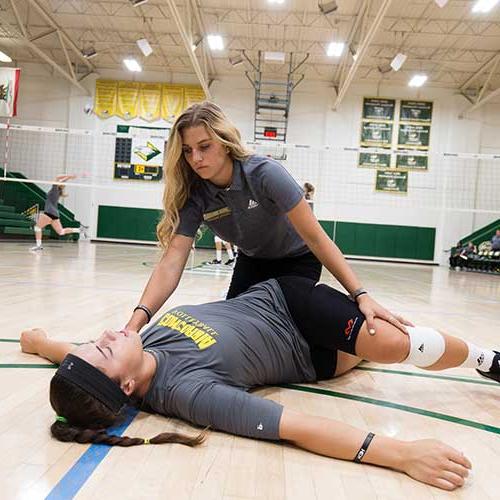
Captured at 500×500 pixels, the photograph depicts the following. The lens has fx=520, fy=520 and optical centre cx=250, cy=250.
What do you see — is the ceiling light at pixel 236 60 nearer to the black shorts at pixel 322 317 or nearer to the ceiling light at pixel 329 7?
the ceiling light at pixel 329 7

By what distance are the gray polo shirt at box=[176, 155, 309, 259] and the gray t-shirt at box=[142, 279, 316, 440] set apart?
21cm

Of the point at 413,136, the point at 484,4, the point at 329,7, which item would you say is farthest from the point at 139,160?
the point at 484,4

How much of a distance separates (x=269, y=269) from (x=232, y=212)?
1.28ft

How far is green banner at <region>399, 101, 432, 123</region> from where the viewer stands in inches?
635

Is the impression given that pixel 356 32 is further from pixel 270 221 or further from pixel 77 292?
pixel 270 221

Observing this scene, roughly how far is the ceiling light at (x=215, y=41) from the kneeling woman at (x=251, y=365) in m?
11.8

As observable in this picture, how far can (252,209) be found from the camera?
224 centimetres

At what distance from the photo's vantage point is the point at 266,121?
52.9 ft

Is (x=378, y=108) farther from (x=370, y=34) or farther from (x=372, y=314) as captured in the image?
(x=372, y=314)

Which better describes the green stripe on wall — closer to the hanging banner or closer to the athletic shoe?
Answer: the hanging banner

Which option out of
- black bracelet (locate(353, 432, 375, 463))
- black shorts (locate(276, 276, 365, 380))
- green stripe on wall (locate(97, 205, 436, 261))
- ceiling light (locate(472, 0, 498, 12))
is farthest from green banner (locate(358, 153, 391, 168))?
black bracelet (locate(353, 432, 375, 463))

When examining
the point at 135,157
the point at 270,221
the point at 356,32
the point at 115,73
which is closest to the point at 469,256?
the point at 356,32

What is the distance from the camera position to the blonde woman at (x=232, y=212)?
206 centimetres

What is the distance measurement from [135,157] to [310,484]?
1532cm
